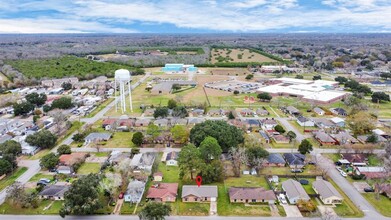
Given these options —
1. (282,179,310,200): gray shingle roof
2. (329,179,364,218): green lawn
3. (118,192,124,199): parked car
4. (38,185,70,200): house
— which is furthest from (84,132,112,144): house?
(329,179,364,218): green lawn

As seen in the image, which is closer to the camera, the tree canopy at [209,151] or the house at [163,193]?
the house at [163,193]

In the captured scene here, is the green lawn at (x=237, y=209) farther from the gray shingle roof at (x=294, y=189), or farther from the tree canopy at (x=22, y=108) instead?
the tree canopy at (x=22, y=108)

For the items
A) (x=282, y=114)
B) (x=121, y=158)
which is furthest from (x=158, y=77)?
(x=121, y=158)

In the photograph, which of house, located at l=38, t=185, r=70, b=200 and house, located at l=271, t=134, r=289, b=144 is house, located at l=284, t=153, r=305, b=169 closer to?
house, located at l=271, t=134, r=289, b=144

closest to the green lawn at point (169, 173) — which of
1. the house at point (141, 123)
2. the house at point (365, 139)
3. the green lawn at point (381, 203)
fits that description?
the house at point (141, 123)

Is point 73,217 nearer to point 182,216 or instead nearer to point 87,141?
point 182,216
